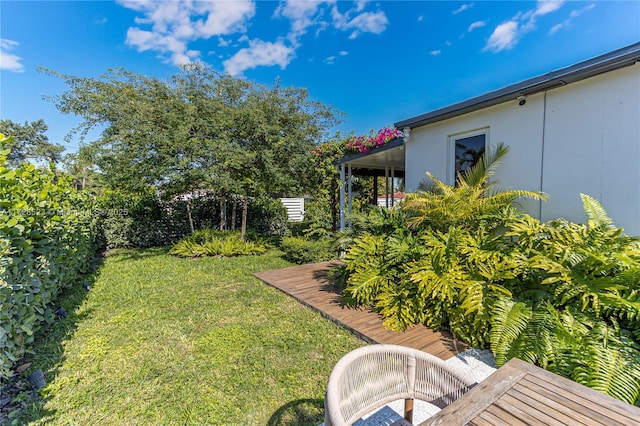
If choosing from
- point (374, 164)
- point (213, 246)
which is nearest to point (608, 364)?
point (374, 164)

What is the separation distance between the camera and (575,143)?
4.09 metres

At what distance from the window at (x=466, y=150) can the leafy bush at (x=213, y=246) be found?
6126 millimetres

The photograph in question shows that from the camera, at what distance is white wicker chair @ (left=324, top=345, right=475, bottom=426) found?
1.44 m

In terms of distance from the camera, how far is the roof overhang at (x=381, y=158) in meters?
7.03

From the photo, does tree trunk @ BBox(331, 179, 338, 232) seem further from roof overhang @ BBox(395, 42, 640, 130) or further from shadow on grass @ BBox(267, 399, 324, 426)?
shadow on grass @ BBox(267, 399, 324, 426)

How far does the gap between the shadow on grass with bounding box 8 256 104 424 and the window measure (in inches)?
257

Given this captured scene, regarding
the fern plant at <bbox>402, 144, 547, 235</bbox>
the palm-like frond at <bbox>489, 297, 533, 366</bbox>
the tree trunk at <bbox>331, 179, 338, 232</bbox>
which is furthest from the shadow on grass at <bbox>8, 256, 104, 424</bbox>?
the tree trunk at <bbox>331, 179, 338, 232</bbox>

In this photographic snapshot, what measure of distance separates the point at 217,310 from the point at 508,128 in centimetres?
575

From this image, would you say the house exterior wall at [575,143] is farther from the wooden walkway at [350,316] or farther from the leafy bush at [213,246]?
the leafy bush at [213,246]

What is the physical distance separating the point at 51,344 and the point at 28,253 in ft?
3.88

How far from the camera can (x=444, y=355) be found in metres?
3.09

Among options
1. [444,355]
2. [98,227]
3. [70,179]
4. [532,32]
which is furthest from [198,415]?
[532,32]

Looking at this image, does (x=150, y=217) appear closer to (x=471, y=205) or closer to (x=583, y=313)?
(x=471, y=205)

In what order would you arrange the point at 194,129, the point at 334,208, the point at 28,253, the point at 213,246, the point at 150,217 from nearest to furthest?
1. the point at 28,253
2. the point at 194,129
3. the point at 213,246
4. the point at 150,217
5. the point at 334,208
